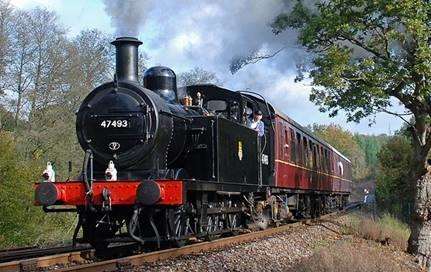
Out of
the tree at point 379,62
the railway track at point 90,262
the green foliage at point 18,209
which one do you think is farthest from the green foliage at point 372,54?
the green foliage at point 18,209

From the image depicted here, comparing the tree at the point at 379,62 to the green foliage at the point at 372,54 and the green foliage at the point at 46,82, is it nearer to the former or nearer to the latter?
the green foliage at the point at 372,54

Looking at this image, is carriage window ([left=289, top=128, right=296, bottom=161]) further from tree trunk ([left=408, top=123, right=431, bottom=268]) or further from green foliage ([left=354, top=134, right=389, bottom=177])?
green foliage ([left=354, top=134, right=389, bottom=177])

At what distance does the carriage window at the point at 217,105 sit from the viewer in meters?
12.5

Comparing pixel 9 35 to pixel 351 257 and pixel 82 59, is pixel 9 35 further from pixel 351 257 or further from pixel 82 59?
pixel 351 257

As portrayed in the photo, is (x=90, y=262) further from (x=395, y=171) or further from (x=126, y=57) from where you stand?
(x=395, y=171)

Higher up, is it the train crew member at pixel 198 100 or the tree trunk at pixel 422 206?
the train crew member at pixel 198 100

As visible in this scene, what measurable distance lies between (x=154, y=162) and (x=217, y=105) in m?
3.16

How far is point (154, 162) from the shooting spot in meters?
9.78

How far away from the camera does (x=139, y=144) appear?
966cm

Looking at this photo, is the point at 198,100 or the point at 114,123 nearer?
the point at 114,123

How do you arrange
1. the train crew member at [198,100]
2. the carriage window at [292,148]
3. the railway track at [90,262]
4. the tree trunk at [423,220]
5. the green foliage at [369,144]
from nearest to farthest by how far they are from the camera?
the railway track at [90,262] → the train crew member at [198,100] → the tree trunk at [423,220] → the carriage window at [292,148] → the green foliage at [369,144]

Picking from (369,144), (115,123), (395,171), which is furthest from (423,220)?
(369,144)

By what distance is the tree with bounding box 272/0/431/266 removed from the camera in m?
13.1

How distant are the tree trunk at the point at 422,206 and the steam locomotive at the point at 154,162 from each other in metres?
4.52
